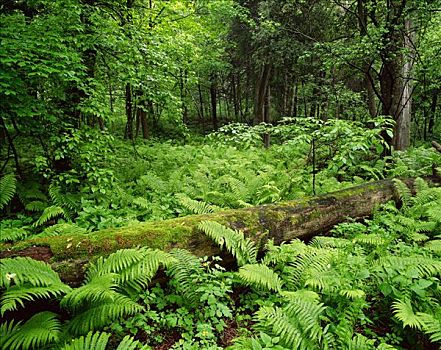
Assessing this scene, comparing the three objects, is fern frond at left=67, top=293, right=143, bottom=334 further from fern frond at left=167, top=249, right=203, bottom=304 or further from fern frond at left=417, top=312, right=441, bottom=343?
fern frond at left=417, top=312, right=441, bottom=343

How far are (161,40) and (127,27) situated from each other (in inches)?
38.1

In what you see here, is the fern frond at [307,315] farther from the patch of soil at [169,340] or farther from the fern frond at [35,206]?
the fern frond at [35,206]

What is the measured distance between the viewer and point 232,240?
11.7ft

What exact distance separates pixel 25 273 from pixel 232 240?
207 centimetres

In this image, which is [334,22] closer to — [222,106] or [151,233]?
[151,233]

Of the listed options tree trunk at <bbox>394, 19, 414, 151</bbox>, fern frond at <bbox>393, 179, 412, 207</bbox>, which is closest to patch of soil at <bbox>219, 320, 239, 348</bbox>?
fern frond at <bbox>393, 179, 412, 207</bbox>

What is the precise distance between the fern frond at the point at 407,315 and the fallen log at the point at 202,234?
66.4 inches

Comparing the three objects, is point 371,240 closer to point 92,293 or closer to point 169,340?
point 169,340

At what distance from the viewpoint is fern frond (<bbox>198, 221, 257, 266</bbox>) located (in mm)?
3521

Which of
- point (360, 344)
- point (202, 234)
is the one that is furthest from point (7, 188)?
point (360, 344)

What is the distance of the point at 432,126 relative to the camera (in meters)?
18.0

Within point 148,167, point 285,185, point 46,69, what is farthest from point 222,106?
point 46,69

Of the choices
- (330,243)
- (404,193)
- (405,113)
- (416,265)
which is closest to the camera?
(416,265)

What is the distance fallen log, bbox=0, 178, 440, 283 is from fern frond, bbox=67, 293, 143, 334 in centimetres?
48
